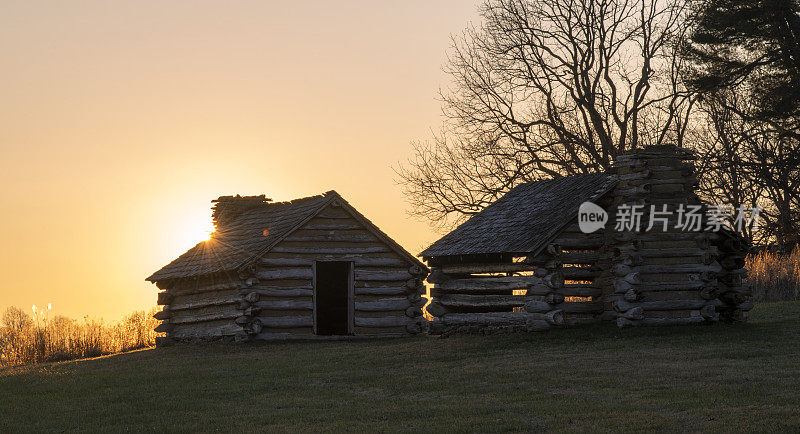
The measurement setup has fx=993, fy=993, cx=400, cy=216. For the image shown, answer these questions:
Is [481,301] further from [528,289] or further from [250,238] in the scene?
[250,238]

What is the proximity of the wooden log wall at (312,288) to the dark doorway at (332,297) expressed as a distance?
6.08 feet

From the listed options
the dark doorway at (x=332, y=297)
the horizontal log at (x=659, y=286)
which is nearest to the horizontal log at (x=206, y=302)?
the dark doorway at (x=332, y=297)

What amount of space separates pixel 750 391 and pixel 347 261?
14952 mm

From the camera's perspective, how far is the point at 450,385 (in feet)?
53.5

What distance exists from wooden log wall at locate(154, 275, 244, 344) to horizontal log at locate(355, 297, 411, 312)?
3.41m

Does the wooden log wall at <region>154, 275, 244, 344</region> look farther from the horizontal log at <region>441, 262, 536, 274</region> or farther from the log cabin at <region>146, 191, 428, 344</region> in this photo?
the horizontal log at <region>441, 262, 536, 274</region>

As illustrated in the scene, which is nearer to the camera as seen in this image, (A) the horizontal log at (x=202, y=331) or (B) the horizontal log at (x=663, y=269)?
(B) the horizontal log at (x=663, y=269)

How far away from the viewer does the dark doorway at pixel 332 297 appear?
2955 cm

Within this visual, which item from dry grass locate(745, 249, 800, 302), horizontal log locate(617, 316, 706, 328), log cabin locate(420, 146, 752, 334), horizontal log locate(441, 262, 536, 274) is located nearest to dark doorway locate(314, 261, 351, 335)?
horizontal log locate(441, 262, 536, 274)

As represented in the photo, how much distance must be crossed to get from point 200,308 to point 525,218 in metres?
9.99

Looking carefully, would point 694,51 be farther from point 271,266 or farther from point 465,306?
point 271,266

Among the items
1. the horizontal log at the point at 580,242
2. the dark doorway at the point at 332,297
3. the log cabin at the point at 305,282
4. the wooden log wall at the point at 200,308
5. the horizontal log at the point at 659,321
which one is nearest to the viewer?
the horizontal log at the point at 659,321

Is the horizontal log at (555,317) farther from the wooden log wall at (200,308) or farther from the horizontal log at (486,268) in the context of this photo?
the wooden log wall at (200,308)

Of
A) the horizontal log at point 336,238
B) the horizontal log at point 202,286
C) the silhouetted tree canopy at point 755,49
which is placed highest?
the silhouetted tree canopy at point 755,49
